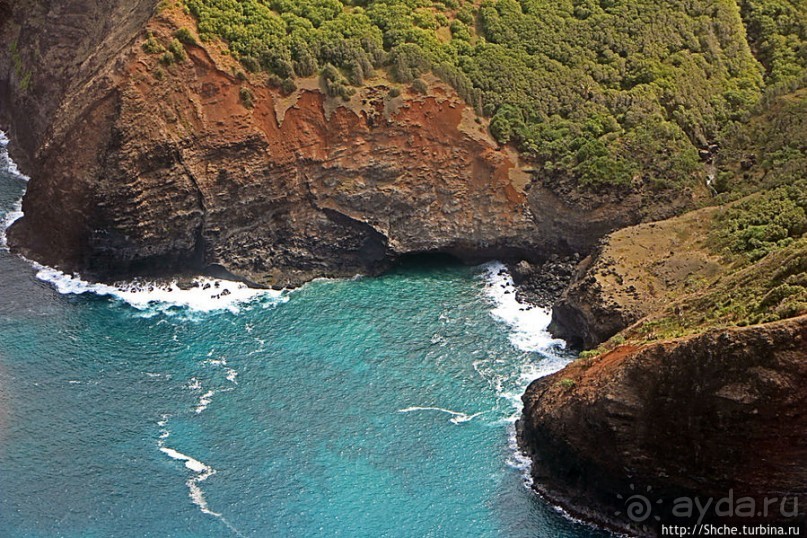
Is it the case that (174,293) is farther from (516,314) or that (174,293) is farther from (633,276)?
(633,276)

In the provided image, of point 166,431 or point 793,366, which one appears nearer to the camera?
point 793,366

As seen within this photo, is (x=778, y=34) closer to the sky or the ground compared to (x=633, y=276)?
closer to the sky

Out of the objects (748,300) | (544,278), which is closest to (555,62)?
(544,278)

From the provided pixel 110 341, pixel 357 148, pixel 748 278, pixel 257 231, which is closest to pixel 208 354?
pixel 110 341

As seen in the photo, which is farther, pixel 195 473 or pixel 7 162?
pixel 7 162

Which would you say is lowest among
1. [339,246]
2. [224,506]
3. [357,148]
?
[224,506]

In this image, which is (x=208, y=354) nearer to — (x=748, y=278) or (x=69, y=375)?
(x=69, y=375)

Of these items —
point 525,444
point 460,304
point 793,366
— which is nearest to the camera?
point 793,366
